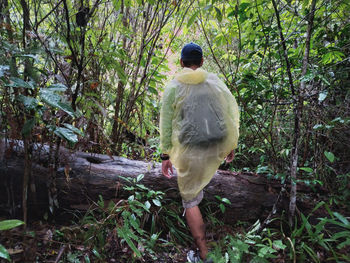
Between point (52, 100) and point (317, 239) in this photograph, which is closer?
point (52, 100)

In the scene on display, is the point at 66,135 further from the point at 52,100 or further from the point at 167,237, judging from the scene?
the point at 167,237

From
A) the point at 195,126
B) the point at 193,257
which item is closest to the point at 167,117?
the point at 195,126

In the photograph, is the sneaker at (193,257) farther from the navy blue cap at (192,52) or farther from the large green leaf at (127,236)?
the navy blue cap at (192,52)

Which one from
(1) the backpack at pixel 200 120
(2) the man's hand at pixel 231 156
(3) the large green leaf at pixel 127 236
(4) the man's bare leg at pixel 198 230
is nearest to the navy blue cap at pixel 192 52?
(1) the backpack at pixel 200 120

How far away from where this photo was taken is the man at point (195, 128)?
1.78m

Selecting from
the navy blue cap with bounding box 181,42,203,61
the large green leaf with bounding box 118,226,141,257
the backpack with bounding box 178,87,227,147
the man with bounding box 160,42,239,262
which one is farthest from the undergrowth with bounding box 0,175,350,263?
the navy blue cap with bounding box 181,42,203,61

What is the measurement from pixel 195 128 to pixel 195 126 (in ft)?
0.05

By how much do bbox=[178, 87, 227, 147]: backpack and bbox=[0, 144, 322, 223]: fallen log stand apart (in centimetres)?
64

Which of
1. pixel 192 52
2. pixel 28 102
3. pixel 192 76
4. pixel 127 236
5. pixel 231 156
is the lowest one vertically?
pixel 127 236

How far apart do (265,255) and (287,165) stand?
1078 mm

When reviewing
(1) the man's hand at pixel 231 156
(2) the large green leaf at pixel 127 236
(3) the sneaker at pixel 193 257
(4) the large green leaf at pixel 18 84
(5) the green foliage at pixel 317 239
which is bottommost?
(3) the sneaker at pixel 193 257

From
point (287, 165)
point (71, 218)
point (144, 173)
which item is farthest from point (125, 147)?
point (287, 165)

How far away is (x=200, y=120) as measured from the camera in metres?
1.77

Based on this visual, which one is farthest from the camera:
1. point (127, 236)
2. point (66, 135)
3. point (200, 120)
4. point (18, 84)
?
point (200, 120)
